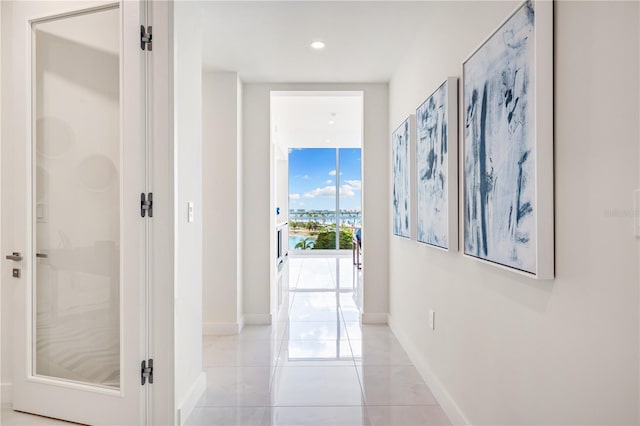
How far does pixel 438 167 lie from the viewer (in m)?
2.28

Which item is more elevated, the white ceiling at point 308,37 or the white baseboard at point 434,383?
the white ceiling at point 308,37

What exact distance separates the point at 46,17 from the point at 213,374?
2.48m

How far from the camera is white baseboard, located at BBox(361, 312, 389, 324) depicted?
402 cm

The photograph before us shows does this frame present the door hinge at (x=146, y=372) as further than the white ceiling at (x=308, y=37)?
No

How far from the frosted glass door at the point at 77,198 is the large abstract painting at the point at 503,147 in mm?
1794

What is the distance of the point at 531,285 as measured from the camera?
133 cm

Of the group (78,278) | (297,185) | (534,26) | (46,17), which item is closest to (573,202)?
(534,26)

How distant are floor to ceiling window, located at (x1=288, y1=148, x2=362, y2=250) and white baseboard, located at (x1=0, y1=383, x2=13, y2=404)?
787 centimetres

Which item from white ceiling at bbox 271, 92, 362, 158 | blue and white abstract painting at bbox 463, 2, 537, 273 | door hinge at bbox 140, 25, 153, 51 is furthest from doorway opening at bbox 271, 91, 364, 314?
blue and white abstract painting at bbox 463, 2, 537, 273

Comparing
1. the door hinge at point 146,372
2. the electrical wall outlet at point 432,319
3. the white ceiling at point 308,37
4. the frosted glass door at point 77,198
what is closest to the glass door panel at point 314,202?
the white ceiling at point 308,37

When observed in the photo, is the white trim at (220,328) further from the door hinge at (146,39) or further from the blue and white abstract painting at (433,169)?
the door hinge at (146,39)

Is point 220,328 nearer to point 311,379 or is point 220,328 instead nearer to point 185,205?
point 311,379

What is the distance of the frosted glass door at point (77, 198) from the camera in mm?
1994

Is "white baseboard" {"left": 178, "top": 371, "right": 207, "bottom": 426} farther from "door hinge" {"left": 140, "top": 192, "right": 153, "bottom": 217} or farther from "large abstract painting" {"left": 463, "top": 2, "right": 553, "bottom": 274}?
"large abstract painting" {"left": 463, "top": 2, "right": 553, "bottom": 274}
